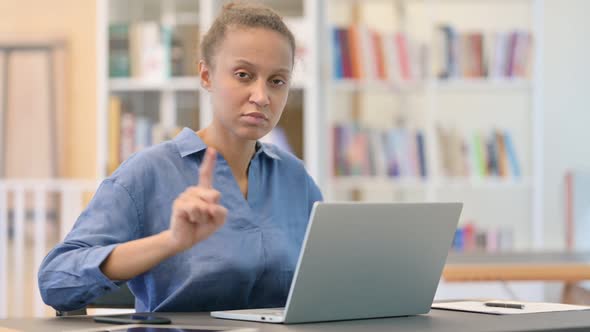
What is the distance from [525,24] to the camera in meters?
5.20

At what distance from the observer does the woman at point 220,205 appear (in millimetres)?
1519

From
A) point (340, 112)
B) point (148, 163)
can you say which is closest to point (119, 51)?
point (340, 112)

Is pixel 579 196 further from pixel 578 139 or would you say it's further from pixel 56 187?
pixel 56 187

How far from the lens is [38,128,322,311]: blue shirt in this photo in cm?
152

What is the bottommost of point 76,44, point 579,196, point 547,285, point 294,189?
point 547,285

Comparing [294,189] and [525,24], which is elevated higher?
[525,24]

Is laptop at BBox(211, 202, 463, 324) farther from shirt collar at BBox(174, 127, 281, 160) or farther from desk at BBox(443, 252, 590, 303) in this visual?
desk at BBox(443, 252, 590, 303)

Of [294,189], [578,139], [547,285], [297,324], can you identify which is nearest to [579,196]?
[578,139]

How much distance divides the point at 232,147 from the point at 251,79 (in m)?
0.18

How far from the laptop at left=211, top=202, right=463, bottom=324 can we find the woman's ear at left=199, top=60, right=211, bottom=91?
1.63ft

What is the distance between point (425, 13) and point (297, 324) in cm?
398

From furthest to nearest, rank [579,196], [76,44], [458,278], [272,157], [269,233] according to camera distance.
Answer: [76,44] < [579,196] < [458,278] < [272,157] < [269,233]

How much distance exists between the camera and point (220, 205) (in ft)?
5.34

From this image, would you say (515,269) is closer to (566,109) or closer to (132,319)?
(132,319)
